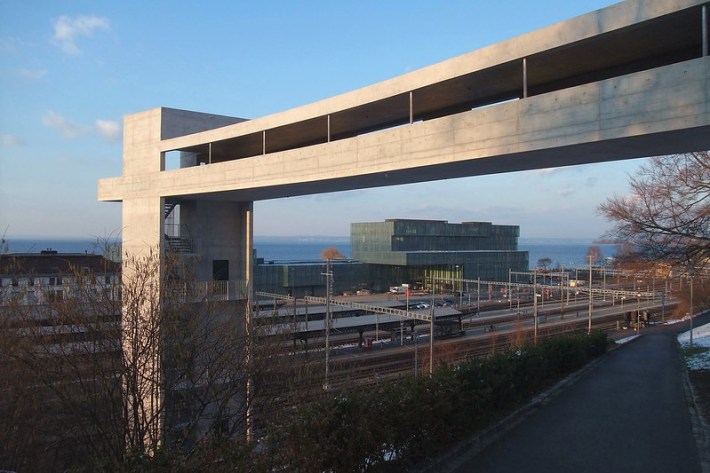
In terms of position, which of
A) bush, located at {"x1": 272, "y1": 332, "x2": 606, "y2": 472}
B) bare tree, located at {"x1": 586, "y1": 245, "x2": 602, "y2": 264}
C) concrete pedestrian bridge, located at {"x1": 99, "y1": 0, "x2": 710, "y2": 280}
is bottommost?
bush, located at {"x1": 272, "y1": 332, "x2": 606, "y2": 472}

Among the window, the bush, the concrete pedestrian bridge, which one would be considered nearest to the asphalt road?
the bush

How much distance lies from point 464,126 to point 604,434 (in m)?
6.71

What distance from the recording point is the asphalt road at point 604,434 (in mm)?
8266

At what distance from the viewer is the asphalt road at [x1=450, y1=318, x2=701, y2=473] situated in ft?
27.1

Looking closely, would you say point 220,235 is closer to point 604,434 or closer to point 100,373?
point 100,373

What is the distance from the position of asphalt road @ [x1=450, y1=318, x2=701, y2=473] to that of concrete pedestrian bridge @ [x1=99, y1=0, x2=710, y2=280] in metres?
5.46

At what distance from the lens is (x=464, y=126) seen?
11.0m

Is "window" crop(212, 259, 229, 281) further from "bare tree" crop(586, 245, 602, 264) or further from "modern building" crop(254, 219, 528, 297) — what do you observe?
"modern building" crop(254, 219, 528, 297)

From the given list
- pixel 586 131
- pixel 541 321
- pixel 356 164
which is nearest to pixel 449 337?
pixel 541 321

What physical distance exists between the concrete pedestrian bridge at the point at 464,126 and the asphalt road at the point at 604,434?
5.46 meters

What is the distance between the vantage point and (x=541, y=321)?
160 ft

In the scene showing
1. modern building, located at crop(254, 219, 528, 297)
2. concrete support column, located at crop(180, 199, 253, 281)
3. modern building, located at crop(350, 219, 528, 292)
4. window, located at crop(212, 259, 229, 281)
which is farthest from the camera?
modern building, located at crop(350, 219, 528, 292)

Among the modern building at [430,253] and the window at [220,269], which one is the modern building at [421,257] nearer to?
the modern building at [430,253]

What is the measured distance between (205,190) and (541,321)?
40.1 meters
